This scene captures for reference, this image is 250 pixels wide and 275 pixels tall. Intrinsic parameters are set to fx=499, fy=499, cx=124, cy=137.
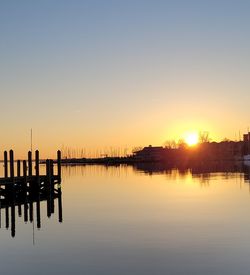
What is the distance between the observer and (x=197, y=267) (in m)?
17.2

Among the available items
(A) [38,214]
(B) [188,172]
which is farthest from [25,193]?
(B) [188,172]

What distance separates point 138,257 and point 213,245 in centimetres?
376

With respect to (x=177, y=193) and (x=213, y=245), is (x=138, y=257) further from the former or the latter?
(x=177, y=193)

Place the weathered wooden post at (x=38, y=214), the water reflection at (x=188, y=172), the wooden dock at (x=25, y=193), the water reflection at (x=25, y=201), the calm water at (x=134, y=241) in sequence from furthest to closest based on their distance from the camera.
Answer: the water reflection at (x=188, y=172) < the wooden dock at (x=25, y=193) < the water reflection at (x=25, y=201) < the weathered wooden post at (x=38, y=214) < the calm water at (x=134, y=241)

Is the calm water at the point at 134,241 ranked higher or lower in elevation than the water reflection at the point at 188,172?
lower

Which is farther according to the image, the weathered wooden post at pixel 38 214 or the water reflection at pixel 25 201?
the water reflection at pixel 25 201

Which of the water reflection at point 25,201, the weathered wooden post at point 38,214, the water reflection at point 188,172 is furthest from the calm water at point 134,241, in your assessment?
the water reflection at point 188,172

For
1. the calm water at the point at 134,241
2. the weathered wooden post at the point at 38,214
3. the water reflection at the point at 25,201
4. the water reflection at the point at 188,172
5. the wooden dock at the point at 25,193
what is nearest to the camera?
the calm water at the point at 134,241

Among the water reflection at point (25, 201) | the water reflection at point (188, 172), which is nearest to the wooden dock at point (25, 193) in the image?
the water reflection at point (25, 201)

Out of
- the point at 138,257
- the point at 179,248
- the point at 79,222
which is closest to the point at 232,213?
the point at 79,222

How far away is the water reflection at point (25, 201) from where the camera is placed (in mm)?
31081

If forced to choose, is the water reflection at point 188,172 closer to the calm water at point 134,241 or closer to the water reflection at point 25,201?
the water reflection at point 25,201

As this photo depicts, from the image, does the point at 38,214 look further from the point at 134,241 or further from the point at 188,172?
the point at 188,172

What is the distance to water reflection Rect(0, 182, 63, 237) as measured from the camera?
31.1 meters
